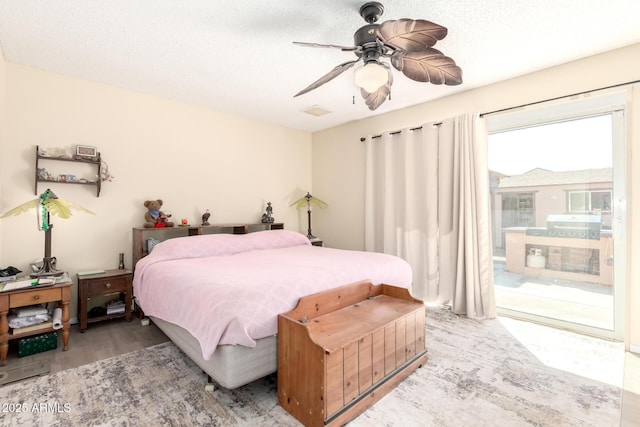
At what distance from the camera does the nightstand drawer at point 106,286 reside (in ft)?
9.50

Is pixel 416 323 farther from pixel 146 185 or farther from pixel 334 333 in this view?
pixel 146 185

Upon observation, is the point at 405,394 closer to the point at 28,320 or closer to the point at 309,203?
the point at 28,320

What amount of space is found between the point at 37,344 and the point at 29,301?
37 centimetres

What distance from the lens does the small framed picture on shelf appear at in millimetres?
3074

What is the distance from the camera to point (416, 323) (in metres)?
2.22

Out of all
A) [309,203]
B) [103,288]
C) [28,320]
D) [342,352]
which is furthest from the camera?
[309,203]

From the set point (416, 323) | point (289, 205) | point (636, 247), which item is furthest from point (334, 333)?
point (289, 205)

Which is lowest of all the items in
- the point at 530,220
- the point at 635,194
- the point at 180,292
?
the point at 180,292

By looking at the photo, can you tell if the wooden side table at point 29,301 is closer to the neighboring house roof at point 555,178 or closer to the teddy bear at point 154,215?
the teddy bear at point 154,215

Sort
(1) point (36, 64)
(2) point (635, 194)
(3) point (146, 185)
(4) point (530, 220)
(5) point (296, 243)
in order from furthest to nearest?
(5) point (296, 243) < (3) point (146, 185) < (4) point (530, 220) < (1) point (36, 64) < (2) point (635, 194)

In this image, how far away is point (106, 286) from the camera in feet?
9.78

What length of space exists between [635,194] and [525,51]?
146cm

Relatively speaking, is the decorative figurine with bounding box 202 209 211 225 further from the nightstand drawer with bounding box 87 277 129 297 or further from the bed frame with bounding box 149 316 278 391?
the bed frame with bounding box 149 316 278 391

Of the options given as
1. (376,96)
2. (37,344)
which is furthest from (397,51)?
(37,344)
